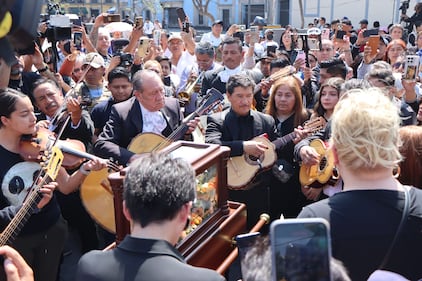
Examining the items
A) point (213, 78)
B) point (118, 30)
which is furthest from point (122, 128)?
point (118, 30)

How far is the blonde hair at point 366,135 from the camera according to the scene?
5.50ft

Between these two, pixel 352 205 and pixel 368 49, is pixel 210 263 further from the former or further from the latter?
pixel 368 49

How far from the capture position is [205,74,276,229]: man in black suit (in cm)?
395

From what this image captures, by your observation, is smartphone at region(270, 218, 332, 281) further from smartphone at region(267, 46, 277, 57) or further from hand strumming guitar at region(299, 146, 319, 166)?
smartphone at region(267, 46, 277, 57)

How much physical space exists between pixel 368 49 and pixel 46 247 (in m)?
5.31

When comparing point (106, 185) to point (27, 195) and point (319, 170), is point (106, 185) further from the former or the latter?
point (319, 170)

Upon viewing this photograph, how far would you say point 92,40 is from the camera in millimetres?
7645

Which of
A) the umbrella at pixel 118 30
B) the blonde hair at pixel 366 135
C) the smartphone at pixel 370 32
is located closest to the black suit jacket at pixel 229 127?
the blonde hair at pixel 366 135

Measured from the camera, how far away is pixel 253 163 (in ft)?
12.8

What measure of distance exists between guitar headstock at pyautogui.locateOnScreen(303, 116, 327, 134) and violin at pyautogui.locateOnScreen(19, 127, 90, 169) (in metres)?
1.92

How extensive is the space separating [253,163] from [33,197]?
1.94m

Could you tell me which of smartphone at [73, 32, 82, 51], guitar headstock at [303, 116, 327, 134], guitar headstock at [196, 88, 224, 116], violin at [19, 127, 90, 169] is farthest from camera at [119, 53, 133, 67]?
guitar headstock at [303, 116, 327, 134]

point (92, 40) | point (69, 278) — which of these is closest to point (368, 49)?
point (92, 40)

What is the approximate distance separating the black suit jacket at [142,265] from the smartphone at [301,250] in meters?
0.45
